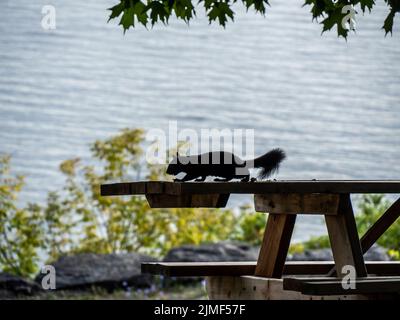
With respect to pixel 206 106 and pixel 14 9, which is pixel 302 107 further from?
pixel 14 9

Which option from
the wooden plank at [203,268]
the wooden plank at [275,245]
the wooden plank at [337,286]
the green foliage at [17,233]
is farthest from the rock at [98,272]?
the wooden plank at [337,286]

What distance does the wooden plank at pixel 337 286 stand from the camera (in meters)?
2.91

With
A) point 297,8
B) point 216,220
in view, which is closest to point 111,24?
point 297,8

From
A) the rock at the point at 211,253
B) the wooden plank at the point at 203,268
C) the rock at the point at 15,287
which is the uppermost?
the wooden plank at the point at 203,268

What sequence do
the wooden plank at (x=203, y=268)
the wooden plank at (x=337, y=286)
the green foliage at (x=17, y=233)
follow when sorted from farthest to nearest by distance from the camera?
the green foliage at (x=17, y=233), the wooden plank at (x=203, y=268), the wooden plank at (x=337, y=286)

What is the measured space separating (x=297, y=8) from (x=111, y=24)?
2.67m

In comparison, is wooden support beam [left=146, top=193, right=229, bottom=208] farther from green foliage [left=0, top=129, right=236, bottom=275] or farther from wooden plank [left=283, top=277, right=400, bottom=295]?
green foliage [left=0, top=129, right=236, bottom=275]

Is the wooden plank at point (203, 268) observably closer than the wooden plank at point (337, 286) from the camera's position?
No

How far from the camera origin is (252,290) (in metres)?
3.51

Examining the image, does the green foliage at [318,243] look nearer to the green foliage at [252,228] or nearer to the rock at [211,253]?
the green foliage at [252,228]

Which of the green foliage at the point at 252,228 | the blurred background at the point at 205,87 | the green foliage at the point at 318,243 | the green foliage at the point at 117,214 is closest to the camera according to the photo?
the green foliage at the point at 117,214

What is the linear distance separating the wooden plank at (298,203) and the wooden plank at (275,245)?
0.19 ft

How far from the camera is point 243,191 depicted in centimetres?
302

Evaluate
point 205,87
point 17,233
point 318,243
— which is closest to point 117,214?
point 17,233
